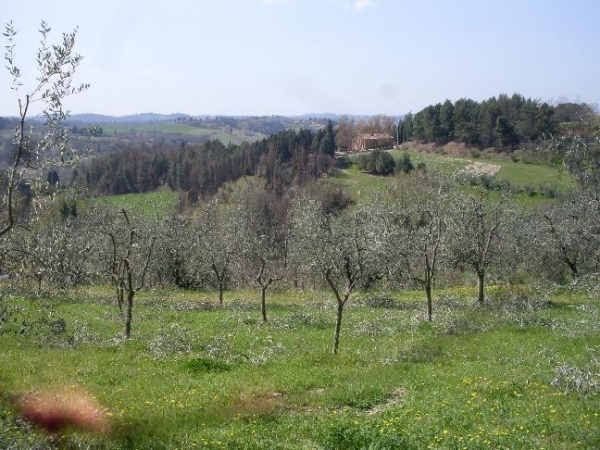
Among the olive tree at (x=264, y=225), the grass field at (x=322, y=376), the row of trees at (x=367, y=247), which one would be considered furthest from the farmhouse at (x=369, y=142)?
the grass field at (x=322, y=376)

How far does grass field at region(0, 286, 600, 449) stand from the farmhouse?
108m

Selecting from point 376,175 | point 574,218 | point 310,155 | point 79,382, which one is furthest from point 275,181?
point 79,382

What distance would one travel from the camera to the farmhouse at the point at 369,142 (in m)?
135

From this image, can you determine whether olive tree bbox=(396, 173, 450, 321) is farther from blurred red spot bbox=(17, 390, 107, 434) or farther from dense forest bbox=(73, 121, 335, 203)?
dense forest bbox=(73, 121, 335, 203)

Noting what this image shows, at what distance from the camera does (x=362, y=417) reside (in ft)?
41.2

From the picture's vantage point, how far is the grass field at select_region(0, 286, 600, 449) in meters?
10.9

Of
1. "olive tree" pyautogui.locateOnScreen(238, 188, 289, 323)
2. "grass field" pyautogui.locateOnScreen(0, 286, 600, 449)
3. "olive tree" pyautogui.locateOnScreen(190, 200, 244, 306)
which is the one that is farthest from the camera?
"olive tree" pyautogui.locateOnScreen(238, 188, 289, 323)

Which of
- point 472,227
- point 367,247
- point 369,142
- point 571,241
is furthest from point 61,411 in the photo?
point 369,142

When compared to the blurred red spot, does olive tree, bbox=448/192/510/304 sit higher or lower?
higher

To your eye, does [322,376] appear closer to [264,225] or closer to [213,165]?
[264,225]

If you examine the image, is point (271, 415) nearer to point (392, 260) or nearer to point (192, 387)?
point (192, 387)

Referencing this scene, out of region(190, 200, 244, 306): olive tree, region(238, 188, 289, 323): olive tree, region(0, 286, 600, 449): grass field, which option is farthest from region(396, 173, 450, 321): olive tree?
region(190, 200, 244, 306): olive tree

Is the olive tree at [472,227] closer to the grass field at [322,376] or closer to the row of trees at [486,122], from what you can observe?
the grass field at [322,376]

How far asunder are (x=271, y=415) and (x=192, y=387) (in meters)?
3.48
